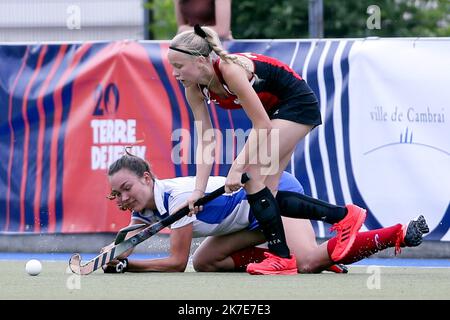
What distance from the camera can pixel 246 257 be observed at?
23.1 ft

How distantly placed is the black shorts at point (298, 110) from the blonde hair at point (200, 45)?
367 millimetres

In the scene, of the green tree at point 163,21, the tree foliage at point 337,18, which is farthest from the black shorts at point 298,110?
the green tree at point 163,21

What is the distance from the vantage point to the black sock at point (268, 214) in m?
6.29

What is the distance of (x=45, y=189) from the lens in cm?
912

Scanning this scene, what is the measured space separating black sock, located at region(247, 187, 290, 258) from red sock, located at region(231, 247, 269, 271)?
626mm

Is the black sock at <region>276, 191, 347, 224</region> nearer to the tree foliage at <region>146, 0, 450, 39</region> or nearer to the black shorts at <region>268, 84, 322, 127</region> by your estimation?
the black shorts at <region>268, 84, 322, 127</region>

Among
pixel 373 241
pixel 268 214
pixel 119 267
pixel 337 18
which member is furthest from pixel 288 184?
pixel 337 18

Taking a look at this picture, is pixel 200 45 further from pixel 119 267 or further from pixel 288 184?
pixel 119 267

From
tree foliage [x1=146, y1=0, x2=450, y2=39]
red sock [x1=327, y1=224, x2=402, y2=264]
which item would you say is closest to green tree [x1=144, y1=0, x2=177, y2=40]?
A: tree foliage [x1=146, y1=0, x2=450, y2=39]

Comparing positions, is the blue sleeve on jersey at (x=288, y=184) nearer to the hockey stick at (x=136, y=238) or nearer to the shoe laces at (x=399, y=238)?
the hockey stick at (x=136, y=238)

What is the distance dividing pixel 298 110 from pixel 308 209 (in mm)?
586
